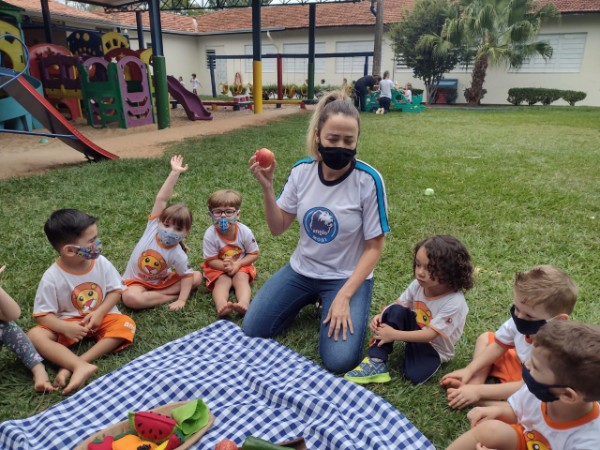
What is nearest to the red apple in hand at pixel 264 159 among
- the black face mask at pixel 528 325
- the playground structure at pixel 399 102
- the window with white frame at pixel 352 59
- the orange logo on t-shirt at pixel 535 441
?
the black face mask at pixel 528 325

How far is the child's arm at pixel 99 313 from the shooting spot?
2.82 m

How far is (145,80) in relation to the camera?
12.8m

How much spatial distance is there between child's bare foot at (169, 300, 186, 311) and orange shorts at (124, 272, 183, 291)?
0.19 metres

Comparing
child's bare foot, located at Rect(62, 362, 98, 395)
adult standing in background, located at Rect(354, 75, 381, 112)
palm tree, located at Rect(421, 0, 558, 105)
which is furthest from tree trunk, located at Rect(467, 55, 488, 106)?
child's bare foot, located at Rect(62, 362, 98, 395)

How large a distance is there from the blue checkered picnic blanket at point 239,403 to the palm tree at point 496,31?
22.1 metres

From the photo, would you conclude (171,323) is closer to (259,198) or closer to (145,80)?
Answer: (259,198)

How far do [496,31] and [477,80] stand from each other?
2726mm

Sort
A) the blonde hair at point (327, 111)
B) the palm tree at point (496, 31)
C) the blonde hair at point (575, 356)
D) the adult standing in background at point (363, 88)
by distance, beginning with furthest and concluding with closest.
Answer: the palm tree at point (496, 31)
the adult standing in background at point (363, 88)
the blonde hair at point (327, 111)
the blonde hair at point (575, 356)

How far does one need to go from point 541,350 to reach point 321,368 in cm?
134

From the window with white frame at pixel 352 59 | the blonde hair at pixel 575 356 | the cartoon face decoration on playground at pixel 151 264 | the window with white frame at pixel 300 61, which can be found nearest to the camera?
the blonde hair at pixel 575 356

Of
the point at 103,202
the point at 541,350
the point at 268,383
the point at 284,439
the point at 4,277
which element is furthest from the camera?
the point at 103,202

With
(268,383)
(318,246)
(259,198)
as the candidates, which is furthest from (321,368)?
(259,198)

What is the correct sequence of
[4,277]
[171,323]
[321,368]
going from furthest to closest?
1. [4,277]
2. [171,323]
3. [321,368]

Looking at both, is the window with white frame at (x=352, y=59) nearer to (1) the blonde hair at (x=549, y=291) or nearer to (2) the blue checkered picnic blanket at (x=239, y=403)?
(2) the blue checkered picnic blanket at (x=239, y=403)
